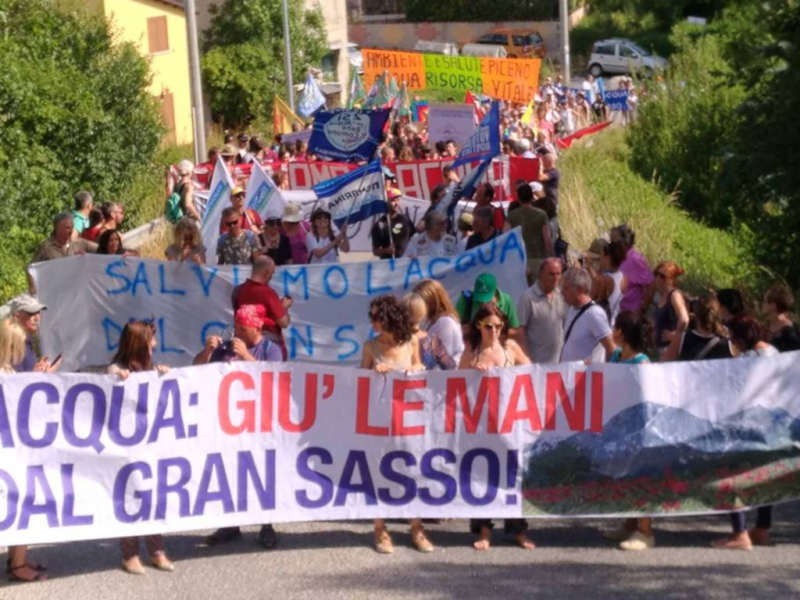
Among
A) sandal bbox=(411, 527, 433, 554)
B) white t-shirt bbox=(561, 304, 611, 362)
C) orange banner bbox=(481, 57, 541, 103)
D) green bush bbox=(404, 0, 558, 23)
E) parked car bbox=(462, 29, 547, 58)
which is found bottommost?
sandal bbox=(411, 527, 433, 554)

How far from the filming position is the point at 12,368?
7.50m

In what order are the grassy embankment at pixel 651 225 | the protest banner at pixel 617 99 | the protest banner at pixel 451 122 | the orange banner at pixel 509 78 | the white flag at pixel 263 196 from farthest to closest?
the protest banner at pixel 617 99 → the orange banner at pixel 509 78 → the protest banner at pixel 451 122 → the grassy embankment at pixel 651 225 → the white flag at pixel 263 196

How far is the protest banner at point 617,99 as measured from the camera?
32250mm

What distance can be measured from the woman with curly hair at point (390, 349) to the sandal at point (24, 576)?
1798 millimetres

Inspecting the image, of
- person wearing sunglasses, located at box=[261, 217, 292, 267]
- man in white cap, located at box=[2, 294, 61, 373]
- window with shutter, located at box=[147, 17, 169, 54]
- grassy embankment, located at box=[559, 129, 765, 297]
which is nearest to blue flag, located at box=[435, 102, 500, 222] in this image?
grassy embankment, located at box=[559, 129, 765, 297]

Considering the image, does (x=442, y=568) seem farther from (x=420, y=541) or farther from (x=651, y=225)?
(x=651, y=225)

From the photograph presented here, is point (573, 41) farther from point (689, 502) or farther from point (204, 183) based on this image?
point (689, 502)

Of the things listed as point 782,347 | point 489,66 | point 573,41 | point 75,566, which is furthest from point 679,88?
point 573,41

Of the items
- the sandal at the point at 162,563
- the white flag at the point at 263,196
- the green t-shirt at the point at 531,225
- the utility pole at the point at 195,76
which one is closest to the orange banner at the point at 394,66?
the utility pole at the point at 195,76

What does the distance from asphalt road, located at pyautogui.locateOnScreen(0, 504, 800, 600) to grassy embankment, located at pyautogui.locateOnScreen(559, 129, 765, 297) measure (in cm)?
679

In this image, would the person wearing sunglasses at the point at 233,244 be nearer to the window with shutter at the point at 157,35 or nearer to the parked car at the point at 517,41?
the window with shutter at the point at 157,35

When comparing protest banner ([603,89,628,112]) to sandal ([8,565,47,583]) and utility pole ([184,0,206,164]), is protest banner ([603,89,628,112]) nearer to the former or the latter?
utility pole ([184,0,206,164])

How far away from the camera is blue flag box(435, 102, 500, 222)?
45.7ft

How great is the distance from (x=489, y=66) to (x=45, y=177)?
1205cm
